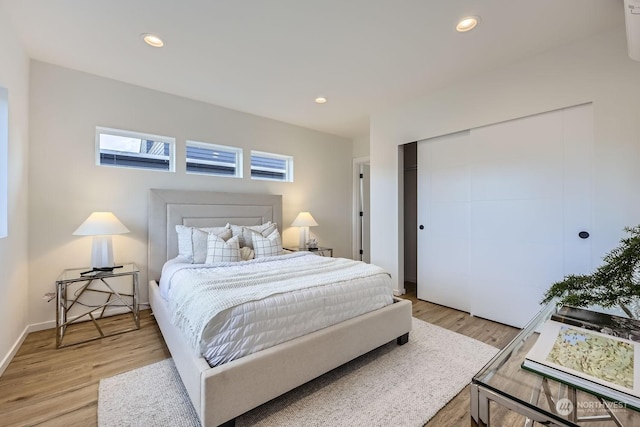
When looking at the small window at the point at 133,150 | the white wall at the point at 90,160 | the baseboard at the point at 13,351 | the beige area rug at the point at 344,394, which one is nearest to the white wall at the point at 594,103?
the beige area rug at the point at 344,394

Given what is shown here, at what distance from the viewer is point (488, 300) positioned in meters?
2.88

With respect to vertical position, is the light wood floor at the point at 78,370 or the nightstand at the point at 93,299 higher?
the nightstand at the point at 93,299

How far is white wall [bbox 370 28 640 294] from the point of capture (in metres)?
2.07

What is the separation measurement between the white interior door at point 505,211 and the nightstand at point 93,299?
348 centimetres

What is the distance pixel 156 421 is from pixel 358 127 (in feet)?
14.4

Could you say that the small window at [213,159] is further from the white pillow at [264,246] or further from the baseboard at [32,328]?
the baseboard at [32,328]

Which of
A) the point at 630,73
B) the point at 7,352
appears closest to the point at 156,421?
the point at 7,352

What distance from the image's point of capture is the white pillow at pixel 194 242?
112 inches

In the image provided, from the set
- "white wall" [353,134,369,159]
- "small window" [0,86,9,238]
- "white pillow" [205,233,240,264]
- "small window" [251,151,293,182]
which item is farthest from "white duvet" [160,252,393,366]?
"white wall" [353,134,369,159]

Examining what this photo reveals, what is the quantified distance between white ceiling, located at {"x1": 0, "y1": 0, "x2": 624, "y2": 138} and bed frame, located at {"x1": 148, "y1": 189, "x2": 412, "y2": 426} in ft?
4.80

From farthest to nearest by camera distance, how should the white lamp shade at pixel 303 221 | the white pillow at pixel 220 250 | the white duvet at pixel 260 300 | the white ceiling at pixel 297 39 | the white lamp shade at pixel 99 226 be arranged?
the white lamp shade at pixel 303 221, the white pillow at pixel 220 250, the white lamp shade at pixel 99 226, the white ceiling at pixel 297 39, the white duvet at pixel 260 300

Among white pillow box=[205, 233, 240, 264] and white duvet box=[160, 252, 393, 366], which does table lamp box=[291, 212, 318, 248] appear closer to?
white pillow box=[205, 233, 240, 264]

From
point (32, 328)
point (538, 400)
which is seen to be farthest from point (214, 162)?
point (538, 400)

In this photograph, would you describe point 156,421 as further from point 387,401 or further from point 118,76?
point 118,76
